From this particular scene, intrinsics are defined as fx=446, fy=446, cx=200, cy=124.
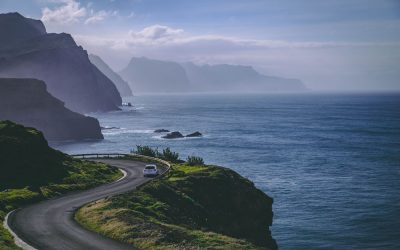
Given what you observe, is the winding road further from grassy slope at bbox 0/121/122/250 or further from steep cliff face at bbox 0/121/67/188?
steep cliff face at bbox 0/121/67/188

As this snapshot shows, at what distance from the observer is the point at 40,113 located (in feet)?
471

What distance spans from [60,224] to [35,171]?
17.9m

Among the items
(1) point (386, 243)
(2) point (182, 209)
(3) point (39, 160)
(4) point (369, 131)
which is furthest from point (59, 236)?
(4) point (369, 131)

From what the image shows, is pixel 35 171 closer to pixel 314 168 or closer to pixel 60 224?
pixel 60 224

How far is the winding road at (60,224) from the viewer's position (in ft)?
81.0

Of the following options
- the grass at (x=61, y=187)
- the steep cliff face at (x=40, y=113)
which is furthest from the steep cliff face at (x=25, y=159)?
the steep cliff face at (x=40, y=113)

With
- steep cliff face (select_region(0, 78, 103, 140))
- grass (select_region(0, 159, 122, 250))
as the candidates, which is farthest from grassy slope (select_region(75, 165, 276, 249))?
steep cliff face (select_region(0, 78, 103, 140))

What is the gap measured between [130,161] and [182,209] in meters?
28.6

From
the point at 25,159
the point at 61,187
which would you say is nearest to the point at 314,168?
the point at 25,159

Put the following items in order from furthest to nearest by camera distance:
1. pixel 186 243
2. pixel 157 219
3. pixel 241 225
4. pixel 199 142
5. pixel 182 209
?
1. pixel 199 142
2. pixel 241 225
3. pixel 182 209
4. pixel 157 219
5. pixel 186 243

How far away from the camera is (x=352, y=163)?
96938mm

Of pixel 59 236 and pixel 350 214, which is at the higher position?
pixel 59 236

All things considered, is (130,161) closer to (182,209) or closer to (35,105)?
(182,209)

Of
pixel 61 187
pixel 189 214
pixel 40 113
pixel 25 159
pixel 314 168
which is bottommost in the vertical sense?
pixel 314 168
